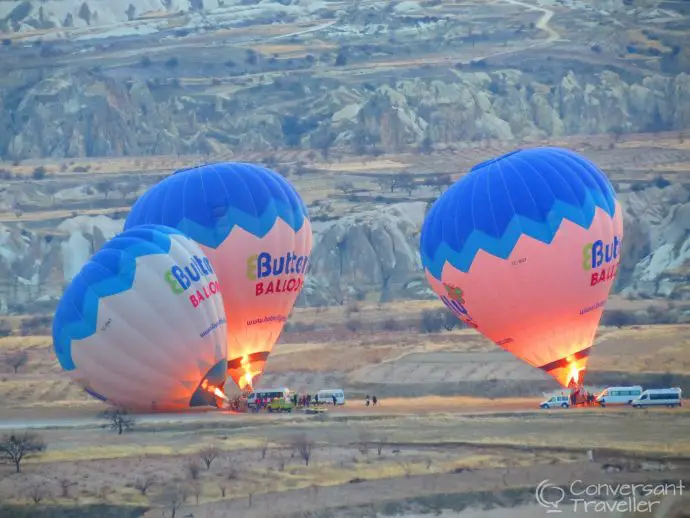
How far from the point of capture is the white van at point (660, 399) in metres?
44.7

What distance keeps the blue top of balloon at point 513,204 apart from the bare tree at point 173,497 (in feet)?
35.4

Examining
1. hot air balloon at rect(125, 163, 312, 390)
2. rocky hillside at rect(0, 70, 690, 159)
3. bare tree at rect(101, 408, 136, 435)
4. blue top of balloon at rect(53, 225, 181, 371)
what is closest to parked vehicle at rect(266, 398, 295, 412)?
hot air balloon at rect(125, 163, 312, 390)

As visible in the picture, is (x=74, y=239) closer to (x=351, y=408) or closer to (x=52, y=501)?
(x=351, y=408)

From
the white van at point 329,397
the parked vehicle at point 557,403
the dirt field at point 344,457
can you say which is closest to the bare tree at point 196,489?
the dirt field at point 344,457

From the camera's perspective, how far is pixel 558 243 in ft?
140

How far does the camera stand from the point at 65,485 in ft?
115

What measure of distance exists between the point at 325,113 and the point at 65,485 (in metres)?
84.7

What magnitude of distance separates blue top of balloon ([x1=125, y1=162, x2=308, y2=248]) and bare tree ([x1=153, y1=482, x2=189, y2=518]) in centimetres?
1105

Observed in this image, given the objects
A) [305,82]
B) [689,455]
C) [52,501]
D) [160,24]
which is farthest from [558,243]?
[160,24]

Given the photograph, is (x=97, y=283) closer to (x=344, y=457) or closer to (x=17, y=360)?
(x=344, y=457)

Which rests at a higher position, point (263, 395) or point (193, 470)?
point (193, 470)

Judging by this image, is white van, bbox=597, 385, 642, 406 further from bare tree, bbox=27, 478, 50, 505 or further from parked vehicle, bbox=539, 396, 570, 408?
bare tree, bbox=27, 478, 50, 505

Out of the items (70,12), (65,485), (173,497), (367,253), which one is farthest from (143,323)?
(70,12)

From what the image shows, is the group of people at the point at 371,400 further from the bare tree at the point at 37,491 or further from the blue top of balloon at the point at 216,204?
the bare tree at the point at 37,491
